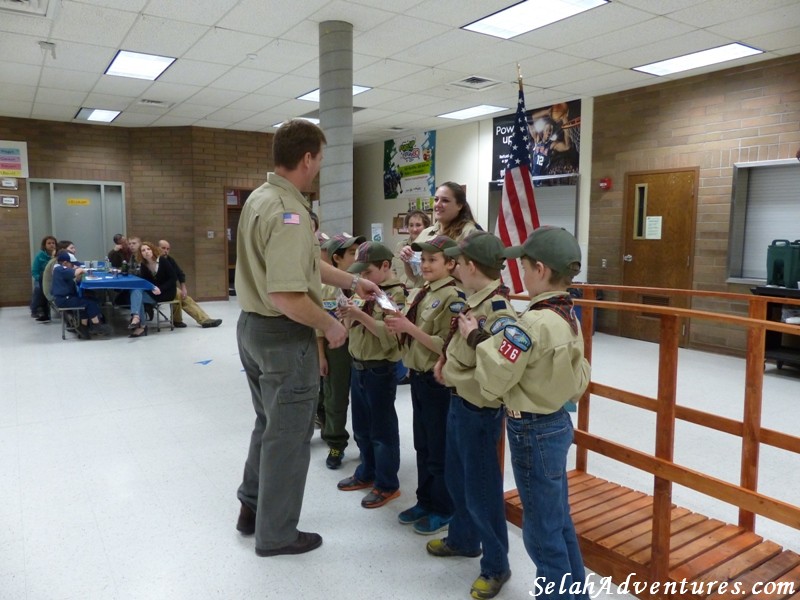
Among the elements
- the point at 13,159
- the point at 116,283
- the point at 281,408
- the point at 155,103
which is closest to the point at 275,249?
the point at 281,408

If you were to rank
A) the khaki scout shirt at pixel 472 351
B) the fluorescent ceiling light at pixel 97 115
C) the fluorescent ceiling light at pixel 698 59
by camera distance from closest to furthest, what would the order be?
the khaki scout shirt at pixel 472 351 → the fluorescent ceiling light at pixel 698 59 → the fluorescent ceiling light at pixel 97 115

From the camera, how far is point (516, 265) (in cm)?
415

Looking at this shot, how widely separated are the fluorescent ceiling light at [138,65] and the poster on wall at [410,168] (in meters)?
5.43

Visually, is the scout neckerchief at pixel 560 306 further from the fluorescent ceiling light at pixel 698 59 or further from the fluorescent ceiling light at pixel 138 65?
the fluorescent ceiling light at pixel 138 65

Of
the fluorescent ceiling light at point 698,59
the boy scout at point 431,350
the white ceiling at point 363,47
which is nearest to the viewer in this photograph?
the boy scout at point 431,350

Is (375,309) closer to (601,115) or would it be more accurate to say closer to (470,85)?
(470,85)

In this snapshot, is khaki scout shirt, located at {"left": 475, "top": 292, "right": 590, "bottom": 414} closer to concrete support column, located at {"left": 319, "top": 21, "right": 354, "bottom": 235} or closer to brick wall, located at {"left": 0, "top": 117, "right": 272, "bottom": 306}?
concrete support column, located at {"left": 319, "top": 21, "right": 354, "bottom": 235}

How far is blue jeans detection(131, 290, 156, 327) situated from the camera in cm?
751

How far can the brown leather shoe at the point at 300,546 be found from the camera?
240 centimetres

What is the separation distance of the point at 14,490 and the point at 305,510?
1.59 meters

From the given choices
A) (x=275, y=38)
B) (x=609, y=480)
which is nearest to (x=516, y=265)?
(x=609, y=480)

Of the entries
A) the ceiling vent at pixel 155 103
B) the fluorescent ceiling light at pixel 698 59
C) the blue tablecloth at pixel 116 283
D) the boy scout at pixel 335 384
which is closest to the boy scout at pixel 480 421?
the boy scout at pixel 335 384

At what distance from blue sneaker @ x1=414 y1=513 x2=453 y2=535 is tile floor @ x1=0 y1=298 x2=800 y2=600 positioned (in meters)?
0.04

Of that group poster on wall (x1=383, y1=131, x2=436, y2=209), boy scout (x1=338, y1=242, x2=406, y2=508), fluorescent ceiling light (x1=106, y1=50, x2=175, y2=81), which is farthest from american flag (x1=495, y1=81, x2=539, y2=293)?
poster on wall (x1=383, y1=131, x2=436, y2=209)
